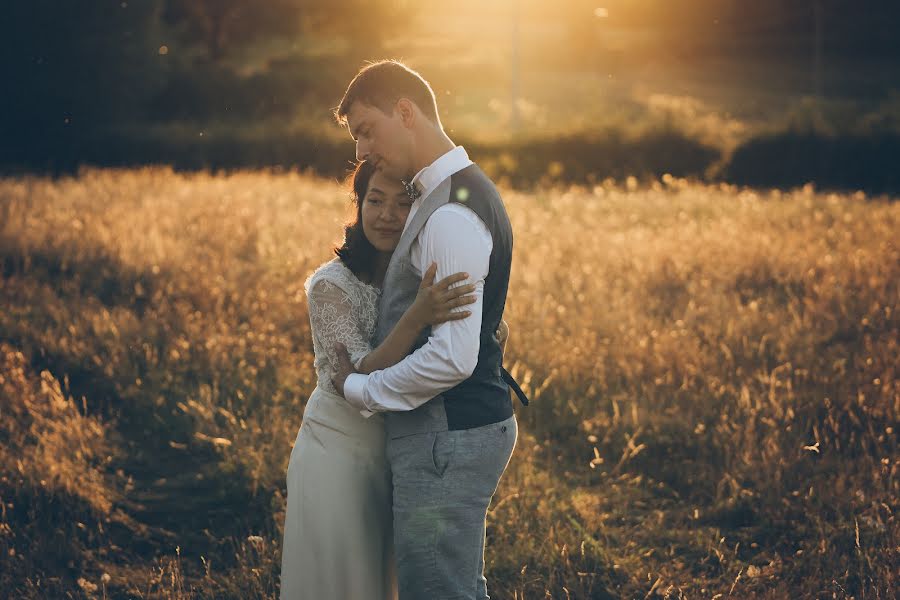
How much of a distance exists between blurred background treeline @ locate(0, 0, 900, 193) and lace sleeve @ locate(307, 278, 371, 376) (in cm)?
902

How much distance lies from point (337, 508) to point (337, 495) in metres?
0.04

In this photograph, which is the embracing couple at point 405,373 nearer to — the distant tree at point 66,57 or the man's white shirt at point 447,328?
the man's white shirt at point 447,328

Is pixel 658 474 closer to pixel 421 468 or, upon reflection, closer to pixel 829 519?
pixel 829 519

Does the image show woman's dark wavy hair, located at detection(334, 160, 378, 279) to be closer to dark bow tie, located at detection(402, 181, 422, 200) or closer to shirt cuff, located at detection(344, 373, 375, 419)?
dark bow tie, located at detection(402, 181, 422, 200)

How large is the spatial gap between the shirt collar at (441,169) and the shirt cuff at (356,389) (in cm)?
56

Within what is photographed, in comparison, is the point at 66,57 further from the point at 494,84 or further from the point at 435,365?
the point at 494,84

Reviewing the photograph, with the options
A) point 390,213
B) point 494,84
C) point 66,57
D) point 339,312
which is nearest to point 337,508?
point 339,312

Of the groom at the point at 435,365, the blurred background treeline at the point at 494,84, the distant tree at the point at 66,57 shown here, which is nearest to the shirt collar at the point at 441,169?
the groom at the point at 435,365

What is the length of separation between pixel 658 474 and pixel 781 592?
4.67 ft

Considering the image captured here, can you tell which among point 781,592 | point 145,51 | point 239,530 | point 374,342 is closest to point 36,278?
point 239,530

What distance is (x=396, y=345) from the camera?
255cm

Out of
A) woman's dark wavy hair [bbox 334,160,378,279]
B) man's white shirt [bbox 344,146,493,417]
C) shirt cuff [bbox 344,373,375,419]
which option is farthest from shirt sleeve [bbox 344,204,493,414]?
woman's dark wavy hair [bbox 334,160,378,279]

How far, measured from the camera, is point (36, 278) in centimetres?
842

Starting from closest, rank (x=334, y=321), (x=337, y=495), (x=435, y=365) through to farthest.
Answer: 1. (x=435, y=365)
2. (x=334, y=321)
3. (x=337, y=495)
